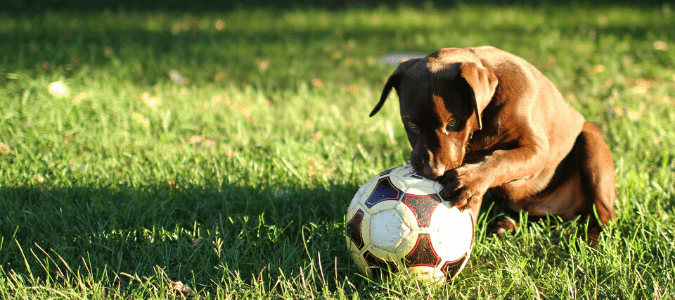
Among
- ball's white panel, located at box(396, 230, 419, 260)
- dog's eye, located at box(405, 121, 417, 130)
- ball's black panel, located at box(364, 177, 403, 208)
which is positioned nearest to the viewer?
ball's white panel, located at box(396, 230, 419, 260)

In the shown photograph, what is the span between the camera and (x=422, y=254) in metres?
2.26

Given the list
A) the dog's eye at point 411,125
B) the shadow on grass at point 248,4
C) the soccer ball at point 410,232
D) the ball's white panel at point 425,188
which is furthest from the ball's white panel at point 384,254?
the shadow on grass at point 248,4

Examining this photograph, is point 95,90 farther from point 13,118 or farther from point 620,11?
point 620,11

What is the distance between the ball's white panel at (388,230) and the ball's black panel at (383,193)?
0.07 metres

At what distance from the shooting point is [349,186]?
3229 mm

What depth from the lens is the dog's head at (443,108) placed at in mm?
2369

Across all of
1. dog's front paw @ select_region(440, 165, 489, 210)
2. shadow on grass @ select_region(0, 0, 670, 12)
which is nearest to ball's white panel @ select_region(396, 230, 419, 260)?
dog's front paw @ select_region(440, 165, 489, 210)

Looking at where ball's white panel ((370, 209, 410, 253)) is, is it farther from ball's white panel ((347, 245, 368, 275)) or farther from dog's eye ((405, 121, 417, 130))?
dog's eye ((405, 121, 417, 130))

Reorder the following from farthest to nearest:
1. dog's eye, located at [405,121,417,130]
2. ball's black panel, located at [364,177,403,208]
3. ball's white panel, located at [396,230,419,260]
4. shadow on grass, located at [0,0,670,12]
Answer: shadow on grass, located at [0,0,670,12], dog's eye, located at [405,121,417,130], ball's black panel, located at [364,177,403,208], ball's white panel, located at [396,230,419,260]

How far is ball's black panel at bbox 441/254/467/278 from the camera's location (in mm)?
2320

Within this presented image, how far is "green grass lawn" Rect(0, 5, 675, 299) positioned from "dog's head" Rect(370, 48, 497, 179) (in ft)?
1.84

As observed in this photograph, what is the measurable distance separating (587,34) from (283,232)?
6.70 meters

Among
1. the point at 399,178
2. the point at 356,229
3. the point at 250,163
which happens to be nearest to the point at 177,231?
the point at 250,163

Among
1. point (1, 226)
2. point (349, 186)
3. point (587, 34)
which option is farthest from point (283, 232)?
point (587, 34)
